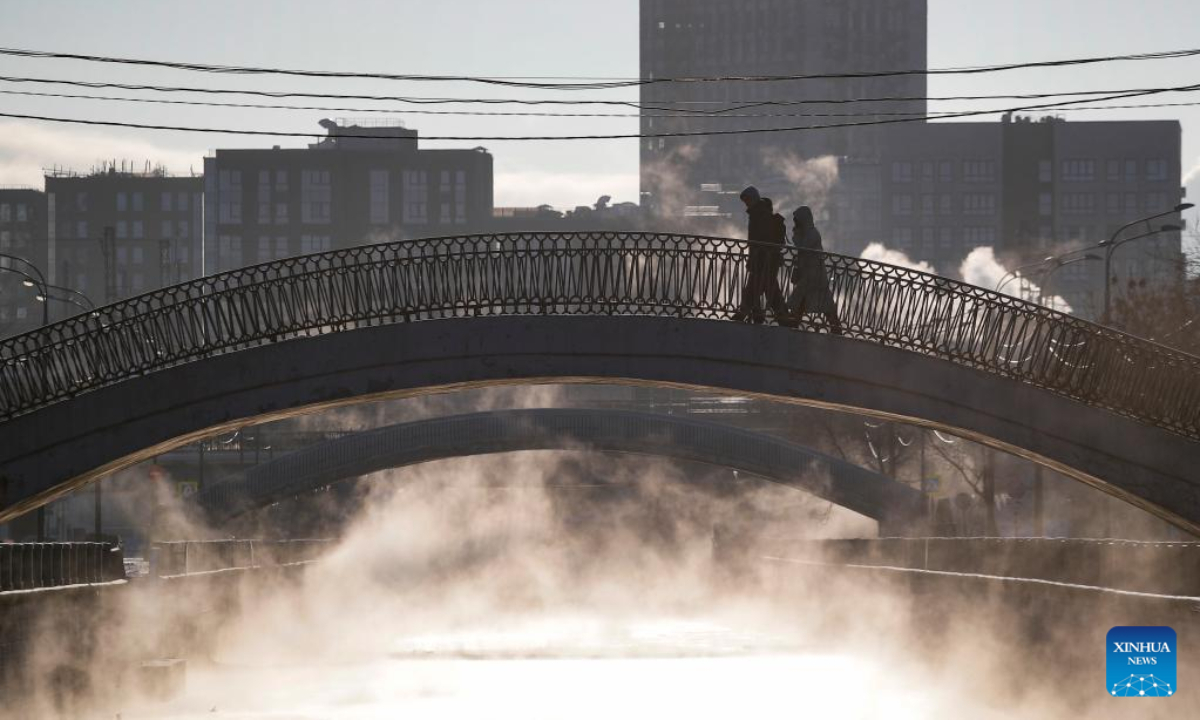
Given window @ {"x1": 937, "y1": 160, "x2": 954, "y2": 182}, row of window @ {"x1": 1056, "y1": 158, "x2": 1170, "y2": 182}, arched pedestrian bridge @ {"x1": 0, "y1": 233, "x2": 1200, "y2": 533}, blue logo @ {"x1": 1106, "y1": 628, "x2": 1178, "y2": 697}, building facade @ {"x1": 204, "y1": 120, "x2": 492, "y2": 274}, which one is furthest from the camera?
window @ {"x1": 937, "y1": 160, "x2": 954, "y2": 182}

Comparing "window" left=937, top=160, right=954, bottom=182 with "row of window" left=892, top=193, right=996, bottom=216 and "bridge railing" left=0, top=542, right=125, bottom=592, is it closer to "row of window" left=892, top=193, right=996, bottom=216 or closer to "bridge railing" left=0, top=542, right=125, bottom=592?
"row of window" left=892, top=193, right=996, bottom=216

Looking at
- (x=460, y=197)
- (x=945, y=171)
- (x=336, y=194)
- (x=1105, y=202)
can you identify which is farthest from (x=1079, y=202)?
(x=336, y=194)

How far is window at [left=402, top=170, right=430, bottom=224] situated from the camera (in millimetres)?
191625

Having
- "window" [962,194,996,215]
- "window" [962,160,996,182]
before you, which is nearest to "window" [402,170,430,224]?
"window" [962,160,996,182]

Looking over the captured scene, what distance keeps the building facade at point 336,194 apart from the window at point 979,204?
146 feet

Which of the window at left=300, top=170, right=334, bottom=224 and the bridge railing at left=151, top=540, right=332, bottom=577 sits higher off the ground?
the window at left=300, top=170, right=334, bottom=224

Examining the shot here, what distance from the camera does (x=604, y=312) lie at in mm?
35062

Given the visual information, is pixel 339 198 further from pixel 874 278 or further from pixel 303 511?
pixel 874 278

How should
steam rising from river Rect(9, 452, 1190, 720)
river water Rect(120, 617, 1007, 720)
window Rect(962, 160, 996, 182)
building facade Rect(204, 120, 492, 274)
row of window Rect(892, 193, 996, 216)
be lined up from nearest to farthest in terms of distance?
river water Rect(120, 617, 1007, 720) → steam rising from river Rect(9, 452, 1190, 720) → building facade Rect(204, 120, 492, 274) → window Rect(962, 160, 996, 182) → row of window Rect(892, 193, 996, 216)

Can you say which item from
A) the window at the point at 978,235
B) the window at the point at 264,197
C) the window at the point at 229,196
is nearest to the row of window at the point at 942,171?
the window at the point at 978,235

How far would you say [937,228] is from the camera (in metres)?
200

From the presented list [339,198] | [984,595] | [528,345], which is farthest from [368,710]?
[339,198]

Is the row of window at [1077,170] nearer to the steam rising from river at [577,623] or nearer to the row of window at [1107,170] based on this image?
the row of window at [1107,170]

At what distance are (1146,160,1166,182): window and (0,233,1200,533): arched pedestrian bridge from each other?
543 ft
